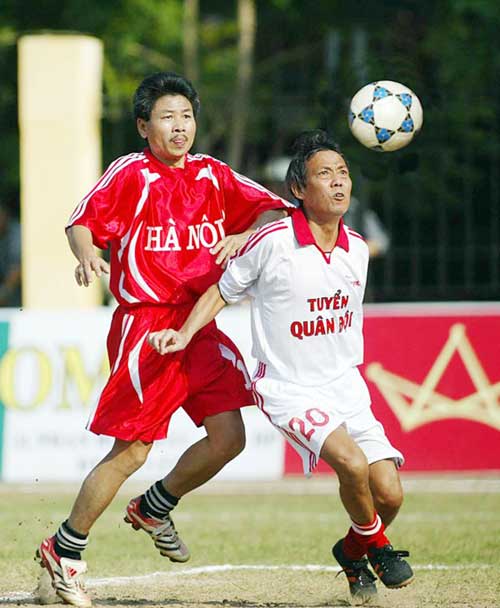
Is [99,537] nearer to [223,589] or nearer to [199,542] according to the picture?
[199,542]

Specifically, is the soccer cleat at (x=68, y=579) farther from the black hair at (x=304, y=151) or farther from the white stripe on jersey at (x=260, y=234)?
the black hair at (x=304, y=151)

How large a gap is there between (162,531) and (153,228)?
4.64ft

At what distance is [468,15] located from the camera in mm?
16781

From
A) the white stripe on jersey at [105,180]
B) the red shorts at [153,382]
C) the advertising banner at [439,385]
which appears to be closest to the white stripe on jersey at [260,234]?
the red shorts at [153,382]

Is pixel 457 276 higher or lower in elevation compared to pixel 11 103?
lower

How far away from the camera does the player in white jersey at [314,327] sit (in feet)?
19.7

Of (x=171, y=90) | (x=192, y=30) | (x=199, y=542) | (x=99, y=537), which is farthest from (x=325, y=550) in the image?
(x=192, y=30)

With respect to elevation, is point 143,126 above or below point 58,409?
above

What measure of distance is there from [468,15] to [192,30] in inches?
155

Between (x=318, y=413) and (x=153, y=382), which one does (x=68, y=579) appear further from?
(x=318, y=413)

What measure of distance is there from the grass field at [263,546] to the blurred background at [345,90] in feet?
13.5

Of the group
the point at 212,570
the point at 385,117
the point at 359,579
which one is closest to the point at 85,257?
the point at 385,117

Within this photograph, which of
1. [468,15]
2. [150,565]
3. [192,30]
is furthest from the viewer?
[192,30]

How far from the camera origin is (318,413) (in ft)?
19.5
